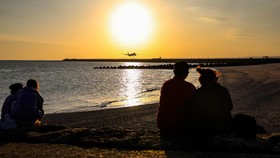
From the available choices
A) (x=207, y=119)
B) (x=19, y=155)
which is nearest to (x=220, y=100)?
(x=207, y=119)

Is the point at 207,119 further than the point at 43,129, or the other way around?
the point at 43,129

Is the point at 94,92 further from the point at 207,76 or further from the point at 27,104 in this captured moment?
the point at 207,76

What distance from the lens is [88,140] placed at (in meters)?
6.69

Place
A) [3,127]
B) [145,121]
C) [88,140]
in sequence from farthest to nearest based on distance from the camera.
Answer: [145,121]
[3,127]
[88,140]

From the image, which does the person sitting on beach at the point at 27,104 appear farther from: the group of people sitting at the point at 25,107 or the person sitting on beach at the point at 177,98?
the person sitting on beach at the point at 177,98

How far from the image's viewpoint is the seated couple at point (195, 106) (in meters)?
6.41

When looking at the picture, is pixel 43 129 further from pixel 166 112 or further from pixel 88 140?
pixel 166 112

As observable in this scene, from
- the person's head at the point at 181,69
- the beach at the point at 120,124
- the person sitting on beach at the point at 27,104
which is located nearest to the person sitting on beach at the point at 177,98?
the person's head at the point at 181,69

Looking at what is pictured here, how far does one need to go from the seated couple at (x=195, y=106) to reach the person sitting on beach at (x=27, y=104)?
314cm

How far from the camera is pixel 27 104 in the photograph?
26.7 feet

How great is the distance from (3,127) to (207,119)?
14.6 feet

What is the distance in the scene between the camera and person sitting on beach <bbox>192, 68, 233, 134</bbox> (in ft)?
21.0

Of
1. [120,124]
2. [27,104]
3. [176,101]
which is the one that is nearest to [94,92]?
[120,124]

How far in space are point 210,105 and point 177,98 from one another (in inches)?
25.6
